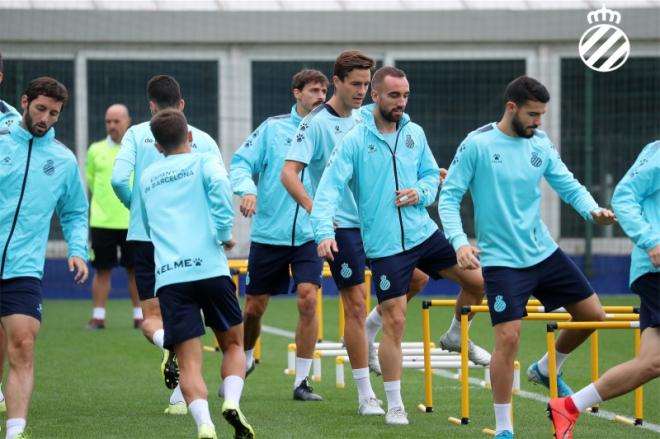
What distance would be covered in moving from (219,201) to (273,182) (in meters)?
2.93

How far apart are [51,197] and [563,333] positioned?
3255 mm

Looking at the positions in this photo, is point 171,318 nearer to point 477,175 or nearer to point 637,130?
point 477,175

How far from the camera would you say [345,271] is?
889 centimetres

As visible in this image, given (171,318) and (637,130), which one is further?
(637,130)

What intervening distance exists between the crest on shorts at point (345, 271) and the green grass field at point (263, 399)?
929 mm

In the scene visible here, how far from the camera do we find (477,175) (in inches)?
297

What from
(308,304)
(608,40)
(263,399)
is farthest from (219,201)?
(608,40)

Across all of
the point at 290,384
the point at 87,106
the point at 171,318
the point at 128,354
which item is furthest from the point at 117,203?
the point at 171,318

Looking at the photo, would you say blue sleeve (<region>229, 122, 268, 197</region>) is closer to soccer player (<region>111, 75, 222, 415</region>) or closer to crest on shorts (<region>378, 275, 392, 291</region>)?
soccer player (<region>111, 75, 222, 415</region>)

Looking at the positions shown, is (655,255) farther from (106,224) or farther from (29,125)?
(106,224)

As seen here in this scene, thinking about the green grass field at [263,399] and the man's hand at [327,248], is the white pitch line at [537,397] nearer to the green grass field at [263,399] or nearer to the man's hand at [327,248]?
the green grass field at [263,399]

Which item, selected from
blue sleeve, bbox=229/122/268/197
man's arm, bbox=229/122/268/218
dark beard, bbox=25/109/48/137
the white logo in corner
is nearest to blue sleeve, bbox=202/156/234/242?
dark beard, bbox=25/109/48/137

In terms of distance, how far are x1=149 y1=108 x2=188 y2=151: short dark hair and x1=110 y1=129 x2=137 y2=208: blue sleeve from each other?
1.60m

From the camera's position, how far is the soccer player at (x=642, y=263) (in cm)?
694
